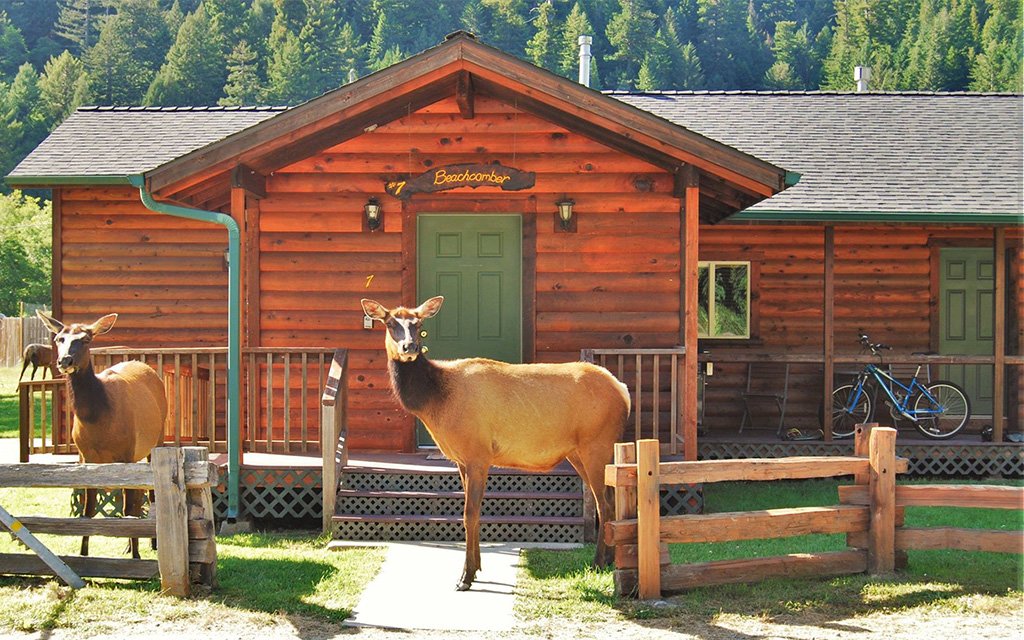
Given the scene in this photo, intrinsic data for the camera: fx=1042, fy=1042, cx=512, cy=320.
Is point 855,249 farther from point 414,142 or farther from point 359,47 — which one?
point 359,47

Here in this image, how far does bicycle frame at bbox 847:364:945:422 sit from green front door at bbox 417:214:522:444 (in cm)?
464

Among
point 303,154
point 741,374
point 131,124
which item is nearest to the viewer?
point 303,154

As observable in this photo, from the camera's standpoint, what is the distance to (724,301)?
46.4ft

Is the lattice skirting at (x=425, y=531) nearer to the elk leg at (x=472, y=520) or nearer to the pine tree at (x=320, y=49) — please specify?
the elk leg at (x=472, y=520)

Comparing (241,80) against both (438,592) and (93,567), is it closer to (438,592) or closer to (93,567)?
(93,567)

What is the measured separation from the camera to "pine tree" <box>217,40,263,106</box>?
61.7m

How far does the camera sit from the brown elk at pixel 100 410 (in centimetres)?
788

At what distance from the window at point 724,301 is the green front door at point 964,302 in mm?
2637

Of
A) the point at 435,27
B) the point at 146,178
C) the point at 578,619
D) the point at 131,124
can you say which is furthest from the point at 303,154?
the point at 435,27

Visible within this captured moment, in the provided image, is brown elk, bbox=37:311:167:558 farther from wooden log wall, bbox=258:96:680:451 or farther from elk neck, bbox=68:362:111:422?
wooden log wall, bbox=258:96:680:451

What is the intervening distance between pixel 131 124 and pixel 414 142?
7.77 metres

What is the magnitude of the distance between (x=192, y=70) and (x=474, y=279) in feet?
195

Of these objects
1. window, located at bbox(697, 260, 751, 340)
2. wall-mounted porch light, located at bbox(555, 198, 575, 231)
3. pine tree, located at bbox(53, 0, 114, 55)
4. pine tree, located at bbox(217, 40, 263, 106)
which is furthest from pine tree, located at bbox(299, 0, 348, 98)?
wall-mounted porch light, located at bbox(555, 198, 575, 231)

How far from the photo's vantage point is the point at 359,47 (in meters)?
69.4
